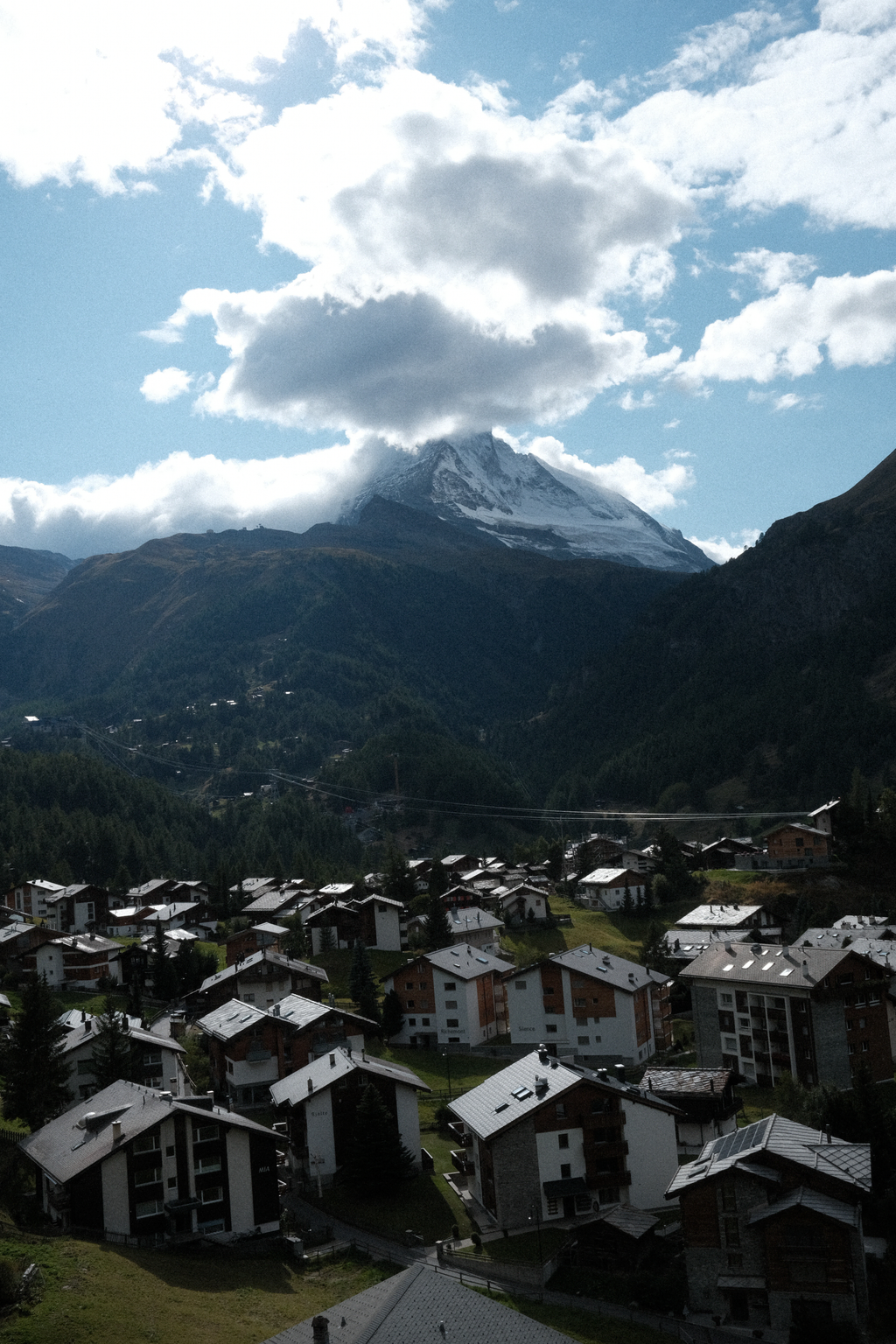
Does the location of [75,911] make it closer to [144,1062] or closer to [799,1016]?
[144,1062]

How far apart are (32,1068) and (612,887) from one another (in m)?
80.1

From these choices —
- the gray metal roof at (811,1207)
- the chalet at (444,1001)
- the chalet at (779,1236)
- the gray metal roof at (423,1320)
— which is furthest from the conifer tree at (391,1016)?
the gray metal roof at (423,1320)

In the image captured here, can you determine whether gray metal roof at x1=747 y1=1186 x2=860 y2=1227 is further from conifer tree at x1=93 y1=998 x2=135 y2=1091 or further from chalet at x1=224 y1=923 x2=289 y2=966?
chalet at x1=224 y1=923 x2=289 y2=966

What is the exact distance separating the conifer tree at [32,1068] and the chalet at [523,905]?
6449 centimetres

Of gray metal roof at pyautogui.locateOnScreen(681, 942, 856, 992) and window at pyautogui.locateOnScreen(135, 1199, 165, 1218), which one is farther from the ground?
gray metal roof at pyautogui.locateOnScreen(681, 942, 856, 992)

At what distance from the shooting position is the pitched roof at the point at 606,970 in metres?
72.5

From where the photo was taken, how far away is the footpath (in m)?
38.2

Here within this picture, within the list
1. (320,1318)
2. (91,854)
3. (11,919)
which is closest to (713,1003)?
(320,1318)

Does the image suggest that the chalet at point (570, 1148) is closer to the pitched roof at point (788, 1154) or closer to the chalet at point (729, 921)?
the pitched roof at point (788, 1154)

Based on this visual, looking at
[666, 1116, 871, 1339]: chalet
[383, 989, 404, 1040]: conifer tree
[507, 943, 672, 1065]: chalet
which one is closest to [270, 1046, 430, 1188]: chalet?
[666, 1116, 871, 1339]: chalet

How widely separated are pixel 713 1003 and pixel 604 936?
36910 mm

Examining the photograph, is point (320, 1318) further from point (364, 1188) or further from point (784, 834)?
point (784, 834)

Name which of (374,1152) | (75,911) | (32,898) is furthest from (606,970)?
(32,898)

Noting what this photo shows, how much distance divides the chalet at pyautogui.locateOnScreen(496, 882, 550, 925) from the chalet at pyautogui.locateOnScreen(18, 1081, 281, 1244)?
67125mm
